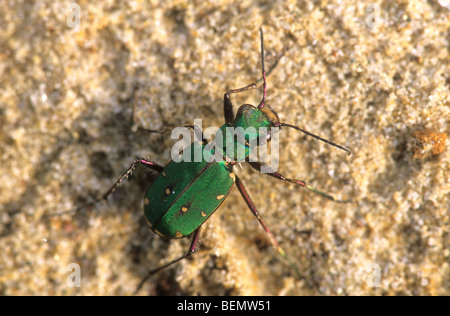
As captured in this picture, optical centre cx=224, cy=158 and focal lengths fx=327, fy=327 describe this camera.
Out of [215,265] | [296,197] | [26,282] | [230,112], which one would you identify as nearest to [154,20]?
[230,112]

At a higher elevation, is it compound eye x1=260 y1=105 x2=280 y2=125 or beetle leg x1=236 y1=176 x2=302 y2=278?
compound eye x1=260 y1=105 x2=280 y2=125

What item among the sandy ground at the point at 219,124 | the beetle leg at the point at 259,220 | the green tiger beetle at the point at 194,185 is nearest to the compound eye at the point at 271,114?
the green tiger beetle at the point at 194,185

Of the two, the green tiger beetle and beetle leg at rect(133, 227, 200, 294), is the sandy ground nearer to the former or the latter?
beetle leg at rect(133, 227, 200, 294)

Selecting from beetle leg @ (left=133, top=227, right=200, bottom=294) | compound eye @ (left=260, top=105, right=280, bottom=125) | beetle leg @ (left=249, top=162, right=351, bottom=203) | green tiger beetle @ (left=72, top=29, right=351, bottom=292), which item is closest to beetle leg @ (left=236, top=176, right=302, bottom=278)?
green tiger beetle @ (left=72, top=29, right=351, bottom=292)

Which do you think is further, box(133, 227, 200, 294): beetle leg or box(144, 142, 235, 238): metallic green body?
box(133, 227, 200, 294): beetle leg

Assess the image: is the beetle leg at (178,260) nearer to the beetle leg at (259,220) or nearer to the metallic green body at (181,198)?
the metallic green body at (181,198)

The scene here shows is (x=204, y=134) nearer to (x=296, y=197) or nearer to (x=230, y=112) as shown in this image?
(x=230, y=112)

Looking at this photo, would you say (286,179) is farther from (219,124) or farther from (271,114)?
(219,124)

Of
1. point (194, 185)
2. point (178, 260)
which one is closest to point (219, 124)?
point (194, 185)
